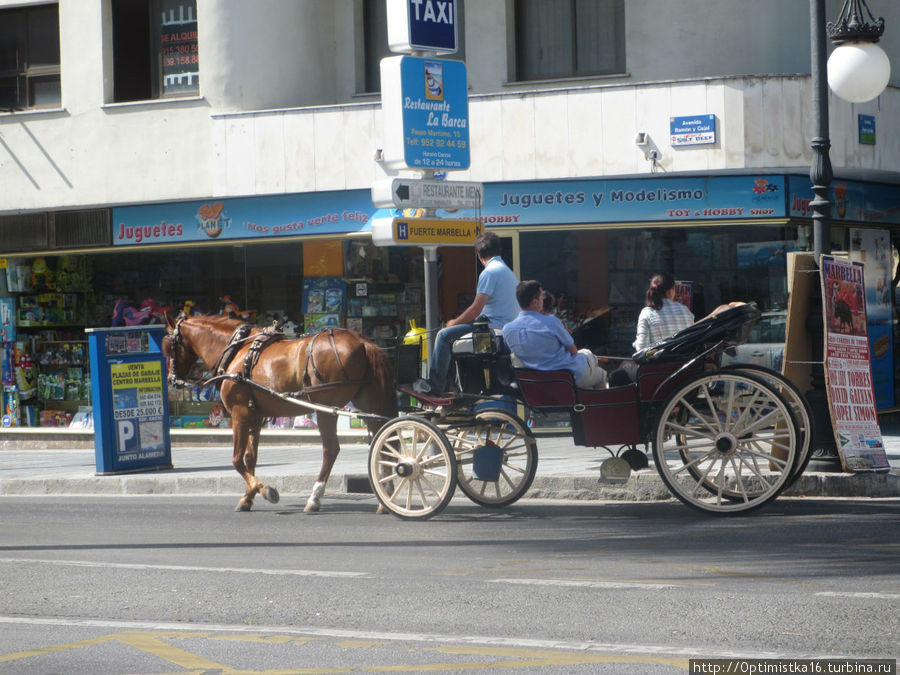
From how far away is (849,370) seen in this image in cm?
1056

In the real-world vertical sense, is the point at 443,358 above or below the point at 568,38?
below

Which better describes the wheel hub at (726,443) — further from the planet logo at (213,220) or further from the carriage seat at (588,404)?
the planet logo at (213,220)

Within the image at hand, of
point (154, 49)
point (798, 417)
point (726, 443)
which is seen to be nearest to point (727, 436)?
point (726, 443)

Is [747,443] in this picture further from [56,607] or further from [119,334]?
[119,334]

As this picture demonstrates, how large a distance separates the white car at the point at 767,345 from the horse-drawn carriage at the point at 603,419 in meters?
5.39

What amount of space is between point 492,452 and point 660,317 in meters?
2.86

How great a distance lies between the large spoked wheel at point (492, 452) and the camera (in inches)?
389

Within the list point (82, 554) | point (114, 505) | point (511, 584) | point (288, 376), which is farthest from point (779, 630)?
point (114, 505)

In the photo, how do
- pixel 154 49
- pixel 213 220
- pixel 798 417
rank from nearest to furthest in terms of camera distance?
pixel 798 417 → pixel 213 220 → pixel 154 49

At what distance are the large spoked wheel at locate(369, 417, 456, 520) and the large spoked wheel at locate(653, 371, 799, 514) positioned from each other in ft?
5.02

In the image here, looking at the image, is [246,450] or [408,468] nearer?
[408,468]

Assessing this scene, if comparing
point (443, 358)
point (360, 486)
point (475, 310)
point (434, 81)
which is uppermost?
point (434, 81)

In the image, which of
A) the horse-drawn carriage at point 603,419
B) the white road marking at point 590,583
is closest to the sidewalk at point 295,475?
the horse-drawn carriage at point 603,419

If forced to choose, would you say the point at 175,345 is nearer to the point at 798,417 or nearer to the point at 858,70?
the point at 798,417
